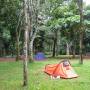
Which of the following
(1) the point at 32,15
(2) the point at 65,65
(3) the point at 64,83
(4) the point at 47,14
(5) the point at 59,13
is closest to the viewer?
(3) the point at 64,83

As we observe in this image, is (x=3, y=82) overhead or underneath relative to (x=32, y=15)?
underneath

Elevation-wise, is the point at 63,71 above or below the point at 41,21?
below

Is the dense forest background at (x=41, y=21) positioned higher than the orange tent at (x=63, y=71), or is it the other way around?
the dense forest background at (x=41, y=21)

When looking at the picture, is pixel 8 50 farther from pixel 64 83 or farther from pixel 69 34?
pixel 64 83

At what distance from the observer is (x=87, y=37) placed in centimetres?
3800

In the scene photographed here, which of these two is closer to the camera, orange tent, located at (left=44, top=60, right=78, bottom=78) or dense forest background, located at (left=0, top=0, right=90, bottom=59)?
orange tent, located at (left=44, top=60, right=78, bottom=78)

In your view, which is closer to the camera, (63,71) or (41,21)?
(63,71)

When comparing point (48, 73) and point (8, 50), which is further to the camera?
point (8, 50)

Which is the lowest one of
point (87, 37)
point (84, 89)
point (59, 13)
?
point (84, 89)

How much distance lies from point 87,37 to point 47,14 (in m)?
10.6

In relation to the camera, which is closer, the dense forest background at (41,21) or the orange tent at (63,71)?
the orange tent at (63,71)

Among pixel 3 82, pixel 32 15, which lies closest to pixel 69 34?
pixel 32 15

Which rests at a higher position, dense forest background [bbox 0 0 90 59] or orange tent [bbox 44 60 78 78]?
dense forest background [bbox 0 0 90 59]

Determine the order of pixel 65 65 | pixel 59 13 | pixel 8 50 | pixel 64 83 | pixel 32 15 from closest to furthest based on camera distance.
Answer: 1. pixel 64 83
2. pixel 65 65
3. pixel 32 15
4. pixel 59 13
5. pixel 8 50
